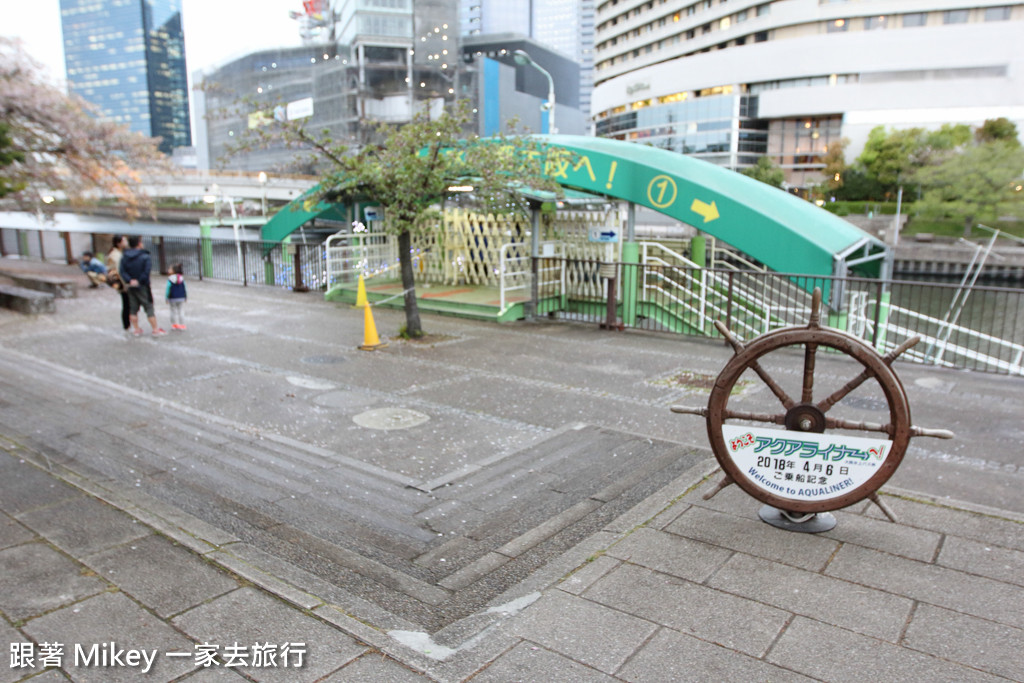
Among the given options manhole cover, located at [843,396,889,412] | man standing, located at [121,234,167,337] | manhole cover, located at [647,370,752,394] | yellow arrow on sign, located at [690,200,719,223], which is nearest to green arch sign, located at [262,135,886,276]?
yellow arrow on sign, located at [690,200,719,223]

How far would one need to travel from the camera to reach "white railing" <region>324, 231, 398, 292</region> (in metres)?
17.3

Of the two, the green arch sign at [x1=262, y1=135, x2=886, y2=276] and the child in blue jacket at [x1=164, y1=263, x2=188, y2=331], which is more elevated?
the green arch sign at [x1=262, y1=135, x2=886, y2=276]

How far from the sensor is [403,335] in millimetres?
12406

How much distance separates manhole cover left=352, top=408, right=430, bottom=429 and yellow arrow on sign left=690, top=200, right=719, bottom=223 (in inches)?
314

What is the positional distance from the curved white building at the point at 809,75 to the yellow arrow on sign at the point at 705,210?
2468 inches

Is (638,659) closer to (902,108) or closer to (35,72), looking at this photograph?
(35,72)

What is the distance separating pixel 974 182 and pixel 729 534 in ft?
171

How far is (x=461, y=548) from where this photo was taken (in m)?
4.74

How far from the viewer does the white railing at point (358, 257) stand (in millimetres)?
17281

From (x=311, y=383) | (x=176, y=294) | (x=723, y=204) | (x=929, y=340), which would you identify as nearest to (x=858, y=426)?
(x=311, y=383)

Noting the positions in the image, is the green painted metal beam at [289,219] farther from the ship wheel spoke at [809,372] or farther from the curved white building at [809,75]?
the curved white building at [809,75]

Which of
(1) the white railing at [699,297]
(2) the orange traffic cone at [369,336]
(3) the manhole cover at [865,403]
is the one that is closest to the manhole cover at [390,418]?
(2) the orange traffic cone at [369,336]

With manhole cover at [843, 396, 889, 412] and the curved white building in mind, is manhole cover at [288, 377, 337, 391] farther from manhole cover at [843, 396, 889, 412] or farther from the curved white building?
the curved white building

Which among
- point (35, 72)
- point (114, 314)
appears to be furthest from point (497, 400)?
point (35, 72)
